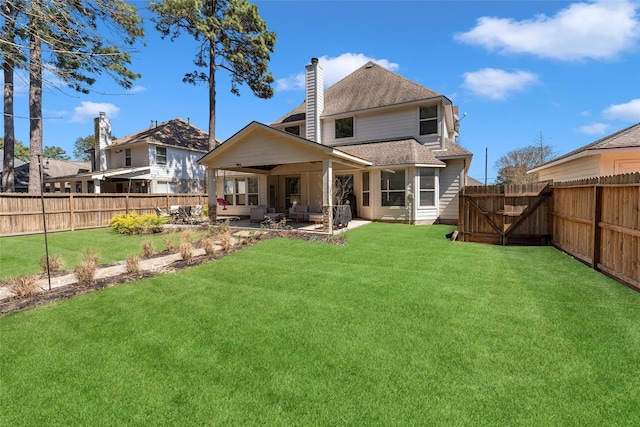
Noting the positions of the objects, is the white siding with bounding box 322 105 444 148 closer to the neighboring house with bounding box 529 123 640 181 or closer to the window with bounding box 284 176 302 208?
the window with bounding box 284 176 302 208

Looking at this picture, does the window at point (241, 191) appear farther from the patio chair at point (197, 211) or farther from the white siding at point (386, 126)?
the white siding at point (386, 126)

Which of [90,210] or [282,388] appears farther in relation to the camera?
[90,210]

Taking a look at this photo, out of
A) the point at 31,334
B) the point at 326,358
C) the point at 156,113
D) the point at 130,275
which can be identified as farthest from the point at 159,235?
the point at 156,113

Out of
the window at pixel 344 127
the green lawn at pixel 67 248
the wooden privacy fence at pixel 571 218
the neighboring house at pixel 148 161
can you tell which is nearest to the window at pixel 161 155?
the neighboring house at pixel 148 161

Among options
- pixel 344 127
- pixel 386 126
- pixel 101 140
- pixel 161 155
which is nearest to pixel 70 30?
pixel 386 126

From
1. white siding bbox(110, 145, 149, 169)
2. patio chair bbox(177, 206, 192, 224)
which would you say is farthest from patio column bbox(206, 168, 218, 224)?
white siding bbox(110, 145, 149, 169)

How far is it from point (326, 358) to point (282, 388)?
617mm

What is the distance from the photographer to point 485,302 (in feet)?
15.2

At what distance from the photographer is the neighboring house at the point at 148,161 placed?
23.6m

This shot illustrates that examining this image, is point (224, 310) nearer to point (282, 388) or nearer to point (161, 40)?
point (282, 388)

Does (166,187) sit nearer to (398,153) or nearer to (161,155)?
(161,155)

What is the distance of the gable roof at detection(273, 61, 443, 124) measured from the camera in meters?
16.6

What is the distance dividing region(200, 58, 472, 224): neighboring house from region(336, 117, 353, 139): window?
0.19 feet

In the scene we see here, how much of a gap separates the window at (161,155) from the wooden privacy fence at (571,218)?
74.9 feet
